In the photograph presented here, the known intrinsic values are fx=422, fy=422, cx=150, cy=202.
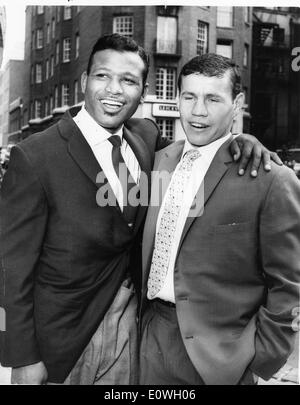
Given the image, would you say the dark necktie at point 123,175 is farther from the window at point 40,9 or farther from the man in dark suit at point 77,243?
the window at point 40,9

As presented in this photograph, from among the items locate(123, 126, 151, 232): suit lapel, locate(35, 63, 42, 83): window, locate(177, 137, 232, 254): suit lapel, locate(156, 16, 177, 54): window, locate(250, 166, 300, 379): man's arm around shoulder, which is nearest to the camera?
locate(250, 166, 300, 379): man's arm around shoulder

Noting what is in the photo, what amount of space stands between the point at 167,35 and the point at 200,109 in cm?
118

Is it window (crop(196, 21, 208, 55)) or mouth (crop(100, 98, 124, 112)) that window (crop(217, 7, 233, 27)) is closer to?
window (crop(196, 21, 208, 55))

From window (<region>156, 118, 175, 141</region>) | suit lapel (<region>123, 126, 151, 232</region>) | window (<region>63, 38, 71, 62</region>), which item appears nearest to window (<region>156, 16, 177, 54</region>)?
window (<region>156, 118, 175, 141</region>)

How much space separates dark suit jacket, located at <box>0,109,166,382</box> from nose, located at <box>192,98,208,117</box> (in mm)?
517

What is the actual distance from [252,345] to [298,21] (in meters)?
1.91

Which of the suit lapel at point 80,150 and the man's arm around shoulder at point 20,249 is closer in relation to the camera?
the man's arm around shoulder at point 20,249

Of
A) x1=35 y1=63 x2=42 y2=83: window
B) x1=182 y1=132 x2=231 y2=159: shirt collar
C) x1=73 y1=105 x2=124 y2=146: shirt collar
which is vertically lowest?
x1=182 y1=132 x2=231 y2=159: shirt collar

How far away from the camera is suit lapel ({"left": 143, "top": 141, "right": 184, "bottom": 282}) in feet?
6.41

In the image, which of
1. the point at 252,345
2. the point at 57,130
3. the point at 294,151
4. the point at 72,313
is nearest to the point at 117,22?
the point at 57,130

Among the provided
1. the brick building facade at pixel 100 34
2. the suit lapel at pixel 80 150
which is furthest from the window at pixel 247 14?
the suit lapel at pixel 80 150

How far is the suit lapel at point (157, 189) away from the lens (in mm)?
1955

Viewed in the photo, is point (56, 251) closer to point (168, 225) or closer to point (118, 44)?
point (168, 225)

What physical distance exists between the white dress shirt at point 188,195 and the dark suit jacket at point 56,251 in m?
0.22
